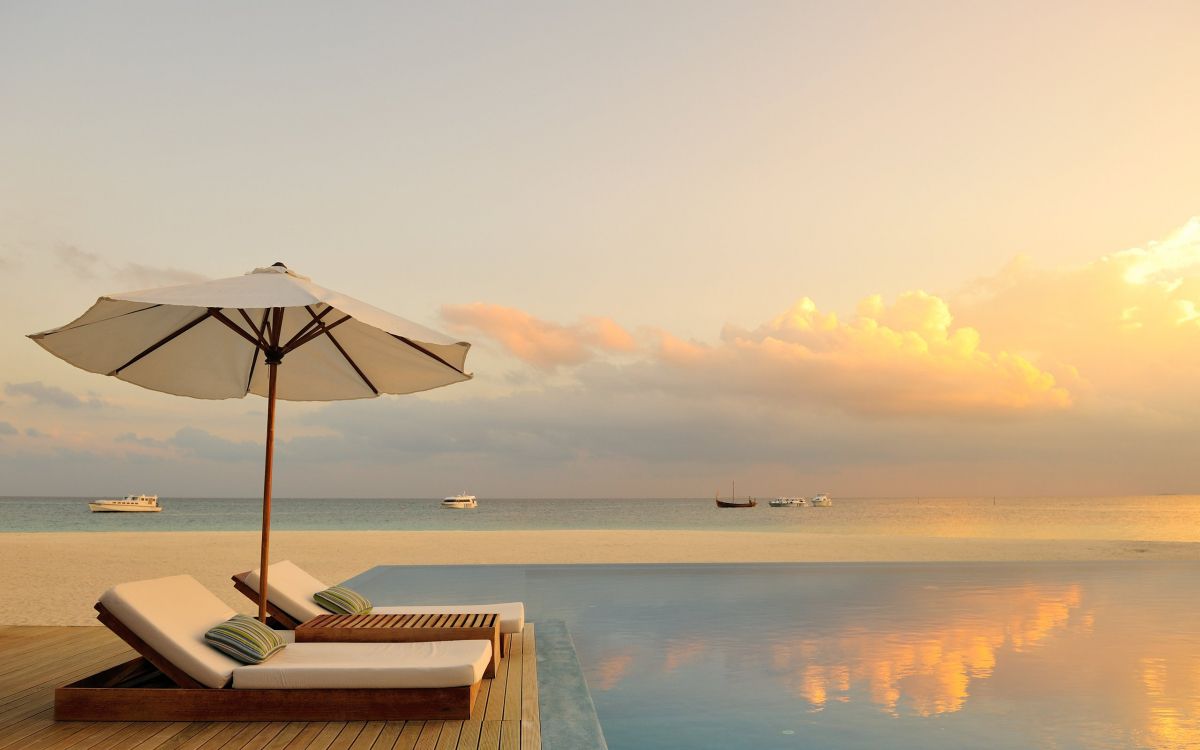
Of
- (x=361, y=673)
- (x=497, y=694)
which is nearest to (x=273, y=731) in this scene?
(x=361, y=673)

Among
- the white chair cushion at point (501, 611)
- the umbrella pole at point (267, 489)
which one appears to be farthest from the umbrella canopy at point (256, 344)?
the white chair cushion at point (501, 611)

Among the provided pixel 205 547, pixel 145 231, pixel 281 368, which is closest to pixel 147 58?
pixel 145 231

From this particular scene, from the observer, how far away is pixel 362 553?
20562mm

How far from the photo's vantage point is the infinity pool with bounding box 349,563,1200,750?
4695 millimetres

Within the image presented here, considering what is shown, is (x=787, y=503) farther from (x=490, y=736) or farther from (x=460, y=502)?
(x=490, y=736)

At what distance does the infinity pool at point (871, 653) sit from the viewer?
4695 millimetres

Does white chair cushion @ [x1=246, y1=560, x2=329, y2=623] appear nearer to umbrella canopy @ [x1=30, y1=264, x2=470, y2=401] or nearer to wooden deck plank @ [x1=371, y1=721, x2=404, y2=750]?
umbrella canopy @ [x1=30, y1=264, x2=470, y2=401]

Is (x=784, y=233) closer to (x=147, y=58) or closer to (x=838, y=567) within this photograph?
(x=838, y=567)

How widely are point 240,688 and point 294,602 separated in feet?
5.53

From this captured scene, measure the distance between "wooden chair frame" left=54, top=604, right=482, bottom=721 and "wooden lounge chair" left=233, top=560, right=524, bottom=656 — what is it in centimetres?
143

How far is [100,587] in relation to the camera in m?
12.4

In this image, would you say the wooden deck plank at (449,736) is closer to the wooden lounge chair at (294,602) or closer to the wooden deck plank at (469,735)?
the wooden deck plank at (469,735)

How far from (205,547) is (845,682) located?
19681 millimetres

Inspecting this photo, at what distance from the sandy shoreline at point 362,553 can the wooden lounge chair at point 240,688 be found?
602 cm
